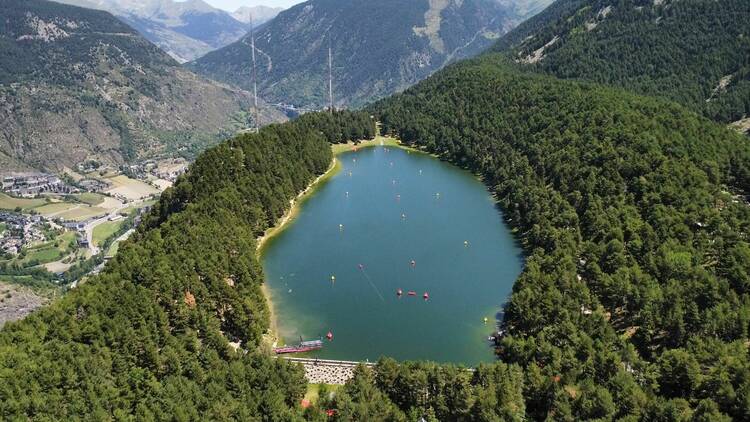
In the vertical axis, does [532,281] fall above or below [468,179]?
below

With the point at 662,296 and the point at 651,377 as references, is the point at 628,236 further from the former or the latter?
the point at 651,377

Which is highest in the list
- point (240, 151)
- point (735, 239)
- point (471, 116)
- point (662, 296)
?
point (471, 116)

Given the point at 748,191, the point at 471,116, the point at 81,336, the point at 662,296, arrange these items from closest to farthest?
the point at 81,336
the point at 662,296
the point at 748,191
the point at 471,116

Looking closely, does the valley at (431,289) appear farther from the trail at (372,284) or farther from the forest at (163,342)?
the trail at (372,284)

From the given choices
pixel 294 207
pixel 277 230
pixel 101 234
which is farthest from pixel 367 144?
pixel 101 234

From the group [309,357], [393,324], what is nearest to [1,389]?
[309,357]

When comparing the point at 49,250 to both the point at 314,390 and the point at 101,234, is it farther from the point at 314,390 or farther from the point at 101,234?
the point at 314,390
